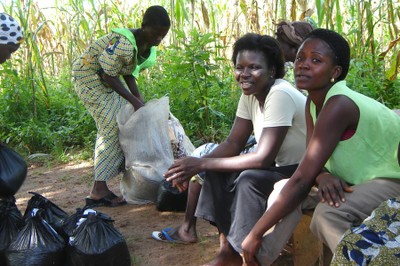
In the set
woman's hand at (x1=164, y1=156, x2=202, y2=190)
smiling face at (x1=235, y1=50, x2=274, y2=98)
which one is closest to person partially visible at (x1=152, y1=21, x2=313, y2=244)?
woman's hand at (x1=164, y1=156, x2=202, y2=190)

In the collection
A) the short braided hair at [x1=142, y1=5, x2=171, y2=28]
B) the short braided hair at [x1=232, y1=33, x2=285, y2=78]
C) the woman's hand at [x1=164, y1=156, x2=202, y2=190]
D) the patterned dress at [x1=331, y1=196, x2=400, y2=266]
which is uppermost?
the short braided hair at [x1=142, y1=5, x2=171, y2=28]

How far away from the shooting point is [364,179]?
228 cm

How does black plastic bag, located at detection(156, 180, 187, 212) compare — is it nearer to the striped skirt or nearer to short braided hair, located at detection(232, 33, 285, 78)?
the striped skirt

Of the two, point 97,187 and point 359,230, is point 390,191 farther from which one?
point 97,187

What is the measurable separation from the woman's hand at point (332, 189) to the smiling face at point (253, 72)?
74 centimetres

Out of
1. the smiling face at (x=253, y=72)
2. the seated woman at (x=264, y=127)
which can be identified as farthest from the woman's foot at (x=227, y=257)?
the smiling face at (x=253, y=72)

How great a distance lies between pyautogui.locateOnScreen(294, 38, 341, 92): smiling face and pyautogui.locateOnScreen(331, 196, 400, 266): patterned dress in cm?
70

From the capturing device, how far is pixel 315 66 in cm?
235

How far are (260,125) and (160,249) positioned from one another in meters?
1.07

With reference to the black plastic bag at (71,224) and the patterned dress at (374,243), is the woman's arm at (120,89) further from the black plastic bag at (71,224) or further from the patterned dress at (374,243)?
the patterned dress at (374,243)

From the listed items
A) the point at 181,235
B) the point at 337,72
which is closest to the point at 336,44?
the point at 337,72

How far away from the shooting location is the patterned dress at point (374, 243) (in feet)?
6.13

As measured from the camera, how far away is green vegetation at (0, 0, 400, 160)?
4.86 metres

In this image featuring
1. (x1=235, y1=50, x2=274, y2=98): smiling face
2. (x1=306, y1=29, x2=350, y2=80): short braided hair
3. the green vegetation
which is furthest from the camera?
the green vegetation
